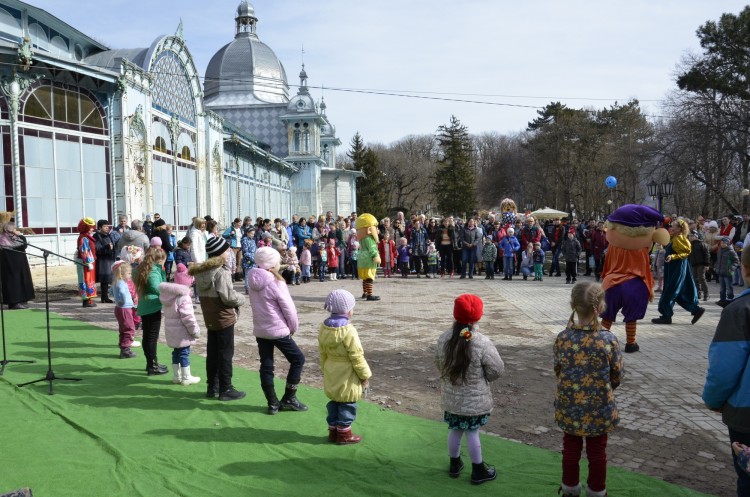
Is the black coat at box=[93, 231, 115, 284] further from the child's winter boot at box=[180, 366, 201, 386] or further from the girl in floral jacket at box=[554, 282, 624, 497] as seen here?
the girl in floral jacket at box=[554, 282, 624, 497]

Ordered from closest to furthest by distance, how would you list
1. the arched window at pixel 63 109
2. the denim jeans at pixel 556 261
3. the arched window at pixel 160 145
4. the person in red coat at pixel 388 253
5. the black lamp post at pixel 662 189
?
1. the arched window at pixel 63 109
2. the arched window at pixel 160 145
3. the person in red coat at pixel 388 253
4. the denim jeans at pixel 556 261
5. the black lamp post at pixel 662 189

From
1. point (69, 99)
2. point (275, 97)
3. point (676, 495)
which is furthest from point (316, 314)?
point (275, 97)

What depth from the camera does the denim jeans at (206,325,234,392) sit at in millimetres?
6023

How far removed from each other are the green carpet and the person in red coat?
12958 mm

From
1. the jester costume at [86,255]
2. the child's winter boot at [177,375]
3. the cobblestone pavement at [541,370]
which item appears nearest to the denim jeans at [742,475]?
the cobblestone pavement at [541,370]

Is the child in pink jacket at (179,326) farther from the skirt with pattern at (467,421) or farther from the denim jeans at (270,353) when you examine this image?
the skirt with pattern at (467,421)

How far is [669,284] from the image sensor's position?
10.1m

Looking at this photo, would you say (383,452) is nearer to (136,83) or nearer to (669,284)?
(669,284)

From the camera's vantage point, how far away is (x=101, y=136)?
16.8 m

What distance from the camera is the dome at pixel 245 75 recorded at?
44.0 m

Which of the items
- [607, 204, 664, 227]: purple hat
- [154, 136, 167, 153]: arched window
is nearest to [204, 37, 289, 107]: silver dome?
[154, 136, 167, 153]: arched window

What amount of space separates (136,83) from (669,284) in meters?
15.2

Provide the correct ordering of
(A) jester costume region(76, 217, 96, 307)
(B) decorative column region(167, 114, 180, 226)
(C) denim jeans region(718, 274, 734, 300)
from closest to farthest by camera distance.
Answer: (A) jester costume region(76, 217, 96, 307), (C) denim jeans region(718, 274, 734, 300), (B) decorative column region(167, 114, 180, 226)

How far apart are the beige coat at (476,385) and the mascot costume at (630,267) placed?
4524 mm
